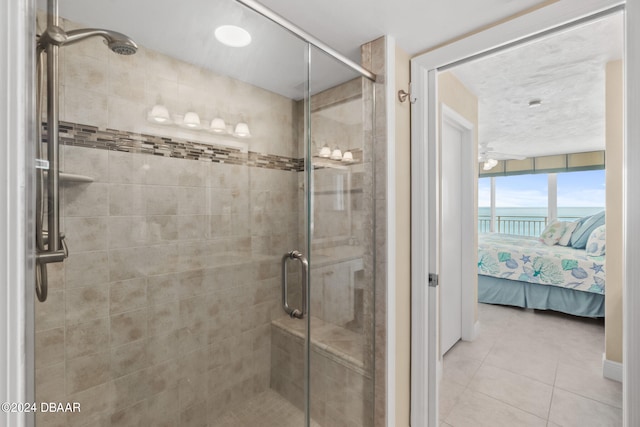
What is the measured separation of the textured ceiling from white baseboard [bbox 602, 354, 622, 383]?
7.69ft

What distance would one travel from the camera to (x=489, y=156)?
598 cm

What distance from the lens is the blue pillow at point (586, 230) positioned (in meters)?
4.08

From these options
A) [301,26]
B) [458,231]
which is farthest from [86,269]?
[458,231]

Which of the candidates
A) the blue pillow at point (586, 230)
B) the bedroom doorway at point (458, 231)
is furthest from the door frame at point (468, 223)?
the blue pillow at point (586, 230)

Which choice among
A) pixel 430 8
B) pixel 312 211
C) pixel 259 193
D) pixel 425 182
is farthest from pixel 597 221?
pixel 259 193

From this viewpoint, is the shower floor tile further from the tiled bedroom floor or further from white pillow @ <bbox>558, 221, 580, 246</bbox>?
white pillow @ <bbox>558, 221, 580, 246</bbox>

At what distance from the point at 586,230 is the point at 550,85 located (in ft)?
8.30

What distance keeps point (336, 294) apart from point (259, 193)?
699mm

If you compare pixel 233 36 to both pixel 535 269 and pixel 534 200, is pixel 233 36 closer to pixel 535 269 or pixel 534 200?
pixel 535 269

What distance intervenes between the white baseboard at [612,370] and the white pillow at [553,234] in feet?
8.91

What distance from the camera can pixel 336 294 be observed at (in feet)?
5.12

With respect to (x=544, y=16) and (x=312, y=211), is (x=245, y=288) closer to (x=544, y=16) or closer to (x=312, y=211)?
(x=312, y=211)

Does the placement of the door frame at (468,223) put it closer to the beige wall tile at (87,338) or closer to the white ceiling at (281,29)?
the white ceiling at (281,29)

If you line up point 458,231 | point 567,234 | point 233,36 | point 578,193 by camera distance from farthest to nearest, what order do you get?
point 578,193 < point 567,234 < point 458,231 < point 233,36
